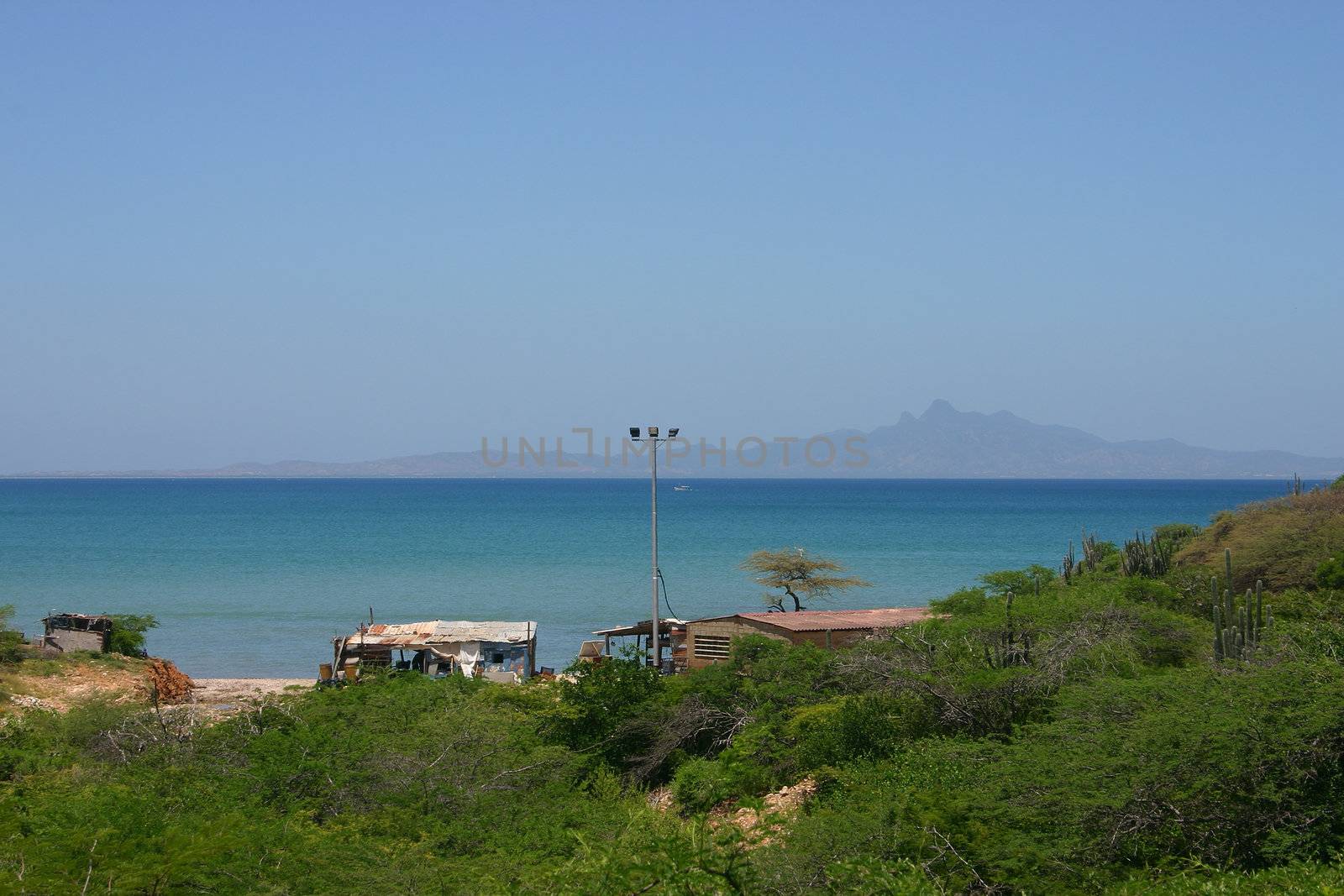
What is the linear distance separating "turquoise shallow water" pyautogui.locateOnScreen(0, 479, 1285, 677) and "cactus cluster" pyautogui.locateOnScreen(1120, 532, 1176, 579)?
59.1ft

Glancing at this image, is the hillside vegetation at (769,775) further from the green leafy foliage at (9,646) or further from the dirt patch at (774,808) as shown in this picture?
the green leafy foliage at (9,646)

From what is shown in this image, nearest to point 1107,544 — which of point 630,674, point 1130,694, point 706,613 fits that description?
point 706,613

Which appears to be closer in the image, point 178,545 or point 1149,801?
point 1149,801

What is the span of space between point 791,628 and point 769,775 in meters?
8.13

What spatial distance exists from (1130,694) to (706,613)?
37.9 metres

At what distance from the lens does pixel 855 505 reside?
16675 centimetres

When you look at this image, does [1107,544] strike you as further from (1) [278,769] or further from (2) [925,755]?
(1) [278,769]

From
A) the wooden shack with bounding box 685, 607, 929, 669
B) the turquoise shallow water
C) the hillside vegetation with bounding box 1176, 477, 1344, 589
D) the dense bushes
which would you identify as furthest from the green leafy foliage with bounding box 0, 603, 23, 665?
the hillside vegetation with bounding box 1176, 477, 1344, 589

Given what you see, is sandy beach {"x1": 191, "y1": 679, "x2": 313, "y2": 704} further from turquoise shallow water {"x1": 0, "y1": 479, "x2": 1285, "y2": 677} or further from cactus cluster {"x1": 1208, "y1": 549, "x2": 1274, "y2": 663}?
cactus cluster {"x1": 1208, "y1": 549, "x2": 1274, "y2": 663}

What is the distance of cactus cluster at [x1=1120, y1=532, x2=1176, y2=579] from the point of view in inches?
1287

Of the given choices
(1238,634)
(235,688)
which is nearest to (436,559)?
(235,688)

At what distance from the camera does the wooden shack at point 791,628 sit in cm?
2562

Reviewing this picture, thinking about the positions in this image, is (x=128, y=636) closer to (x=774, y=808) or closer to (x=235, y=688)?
(x=235, y=688)

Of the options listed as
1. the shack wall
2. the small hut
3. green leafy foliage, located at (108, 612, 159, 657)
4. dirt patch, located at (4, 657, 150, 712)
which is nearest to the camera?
dirt patch, located at (4, 657, 150, 712)
